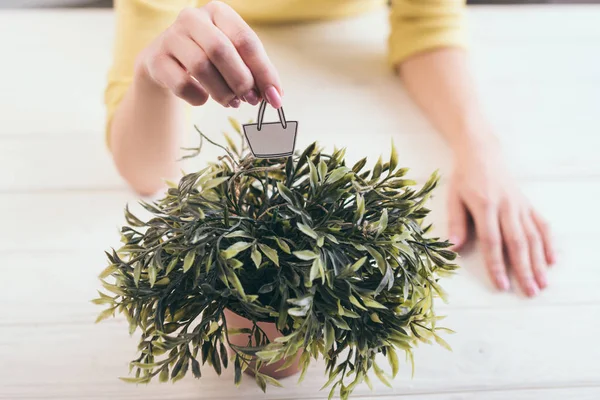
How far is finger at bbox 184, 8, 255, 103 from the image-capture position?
526 mm

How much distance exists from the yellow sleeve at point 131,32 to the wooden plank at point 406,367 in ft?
1.10

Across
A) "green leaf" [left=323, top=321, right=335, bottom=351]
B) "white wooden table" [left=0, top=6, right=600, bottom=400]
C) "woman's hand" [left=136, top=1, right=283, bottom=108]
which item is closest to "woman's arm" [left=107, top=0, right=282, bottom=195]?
"woman's hand" [left=136, top=1, right=283, bottom=108]

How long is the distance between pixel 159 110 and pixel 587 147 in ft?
2.47

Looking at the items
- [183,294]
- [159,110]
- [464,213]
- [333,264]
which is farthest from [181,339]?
[464,213]

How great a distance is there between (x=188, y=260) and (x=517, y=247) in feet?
1.76

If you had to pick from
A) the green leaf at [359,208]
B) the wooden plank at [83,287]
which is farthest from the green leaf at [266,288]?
the wooden plank at [83,287]

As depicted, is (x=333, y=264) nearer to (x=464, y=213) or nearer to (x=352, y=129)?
(x=464, y=213)

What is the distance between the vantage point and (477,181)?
921 mm

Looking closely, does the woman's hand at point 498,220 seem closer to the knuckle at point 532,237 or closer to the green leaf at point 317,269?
the knuckle at point 532,237

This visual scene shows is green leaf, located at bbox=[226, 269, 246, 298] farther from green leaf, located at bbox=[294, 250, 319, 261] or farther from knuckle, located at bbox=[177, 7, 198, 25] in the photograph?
knuckle, located at bbox=[177, 7, 198, 25]

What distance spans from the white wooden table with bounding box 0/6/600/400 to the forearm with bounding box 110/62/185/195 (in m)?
0.06

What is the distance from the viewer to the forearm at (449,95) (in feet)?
3.27

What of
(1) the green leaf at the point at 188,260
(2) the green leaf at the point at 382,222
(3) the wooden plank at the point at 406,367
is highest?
(2) the green leaf at the point at 382,222

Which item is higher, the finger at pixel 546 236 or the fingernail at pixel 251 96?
the fingernail at pixel 251 96
